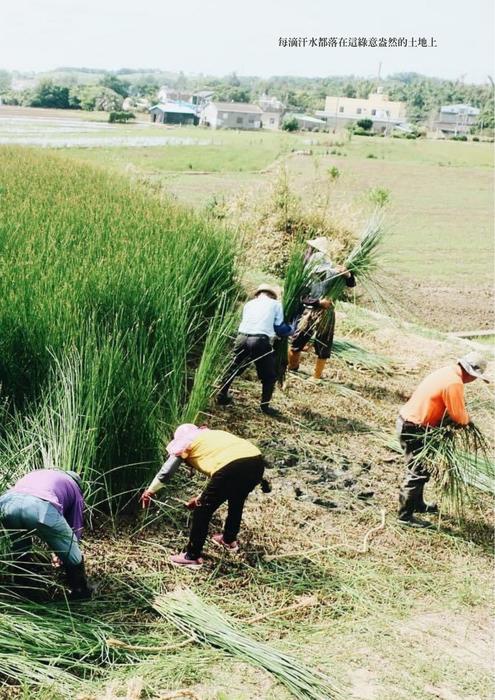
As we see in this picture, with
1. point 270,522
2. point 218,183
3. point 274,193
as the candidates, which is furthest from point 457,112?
point 270,522

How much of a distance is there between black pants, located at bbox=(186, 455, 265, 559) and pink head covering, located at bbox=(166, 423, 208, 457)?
0.23 m

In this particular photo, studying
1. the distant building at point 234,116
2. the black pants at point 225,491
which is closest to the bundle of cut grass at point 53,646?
the black pants at point 225,491

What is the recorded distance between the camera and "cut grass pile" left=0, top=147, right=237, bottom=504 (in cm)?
447

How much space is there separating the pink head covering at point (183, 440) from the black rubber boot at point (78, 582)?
31.1 inches

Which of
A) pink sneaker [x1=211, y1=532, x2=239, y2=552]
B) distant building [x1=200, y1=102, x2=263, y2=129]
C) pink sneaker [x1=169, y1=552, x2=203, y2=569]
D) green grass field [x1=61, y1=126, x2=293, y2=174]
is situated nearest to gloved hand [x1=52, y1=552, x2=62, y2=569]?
pink sneaker [x1=169, y1=552, x2=203, y2=569]

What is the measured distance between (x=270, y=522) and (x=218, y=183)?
79.6ft

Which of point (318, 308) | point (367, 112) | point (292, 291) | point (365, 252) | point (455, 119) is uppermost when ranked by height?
point (455, 119)

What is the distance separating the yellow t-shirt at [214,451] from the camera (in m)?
4.22

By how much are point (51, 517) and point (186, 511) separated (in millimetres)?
1493

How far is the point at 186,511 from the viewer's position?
16.2 ft

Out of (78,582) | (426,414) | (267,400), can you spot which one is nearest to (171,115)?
(267,400)

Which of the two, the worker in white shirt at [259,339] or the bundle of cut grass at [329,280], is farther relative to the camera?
the bundle of cut grass at [329,280]

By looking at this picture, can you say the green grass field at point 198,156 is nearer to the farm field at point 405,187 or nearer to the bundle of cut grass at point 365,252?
the farm field at point 405,187

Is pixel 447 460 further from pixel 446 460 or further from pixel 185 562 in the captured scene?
pixel 185 562
